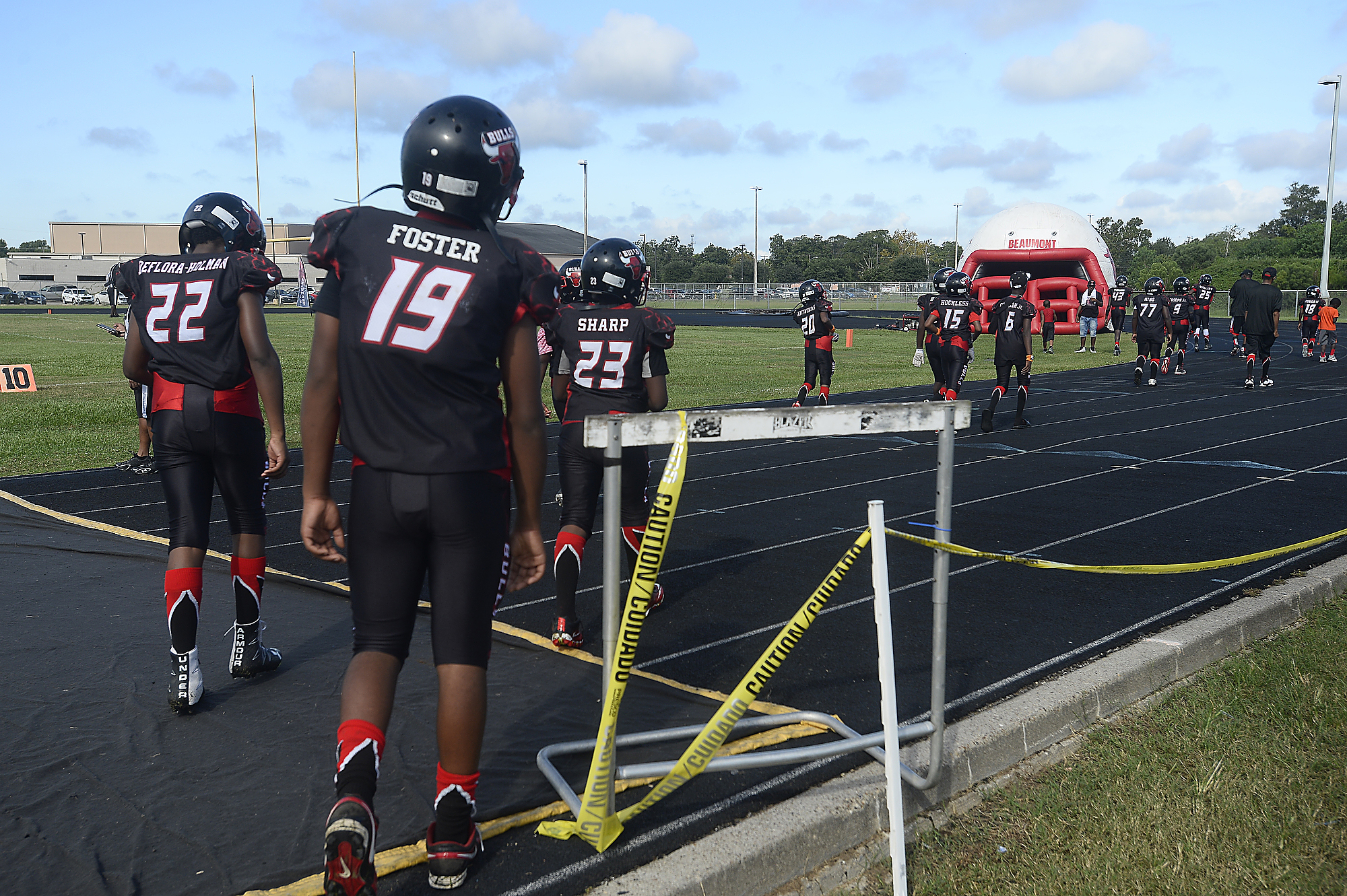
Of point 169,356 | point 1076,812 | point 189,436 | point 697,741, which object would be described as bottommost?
point 1076,812

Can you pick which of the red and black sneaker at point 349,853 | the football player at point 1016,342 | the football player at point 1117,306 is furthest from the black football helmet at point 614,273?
the football player at point 1117,306

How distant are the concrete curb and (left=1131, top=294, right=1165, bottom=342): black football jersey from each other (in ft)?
51.5

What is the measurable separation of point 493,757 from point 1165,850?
224 centimetres

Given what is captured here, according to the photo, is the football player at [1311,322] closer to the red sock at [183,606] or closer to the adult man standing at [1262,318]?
the adult man standing at [1262,318]

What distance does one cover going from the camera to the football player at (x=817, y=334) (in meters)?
14.4

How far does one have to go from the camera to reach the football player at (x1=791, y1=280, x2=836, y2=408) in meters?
14.4

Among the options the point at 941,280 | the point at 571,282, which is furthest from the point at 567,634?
the point at 941,280

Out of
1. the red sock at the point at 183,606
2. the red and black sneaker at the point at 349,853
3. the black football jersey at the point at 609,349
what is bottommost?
the red and black sneaker at the point at 349,853

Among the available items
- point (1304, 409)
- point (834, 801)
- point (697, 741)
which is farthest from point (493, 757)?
point (1304, 409)

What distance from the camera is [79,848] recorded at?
2.89 m

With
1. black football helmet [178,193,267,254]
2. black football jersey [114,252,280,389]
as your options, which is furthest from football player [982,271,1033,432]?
black football jersey [114,252,280,389]

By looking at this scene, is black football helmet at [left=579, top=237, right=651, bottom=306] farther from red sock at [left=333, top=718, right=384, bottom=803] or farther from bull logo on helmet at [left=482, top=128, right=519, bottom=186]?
red sock at [left=333, top=718, right=384, bottom=803]

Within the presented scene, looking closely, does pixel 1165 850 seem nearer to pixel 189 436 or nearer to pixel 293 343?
pixel 189 436

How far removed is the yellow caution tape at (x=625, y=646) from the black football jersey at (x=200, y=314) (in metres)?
2.32
